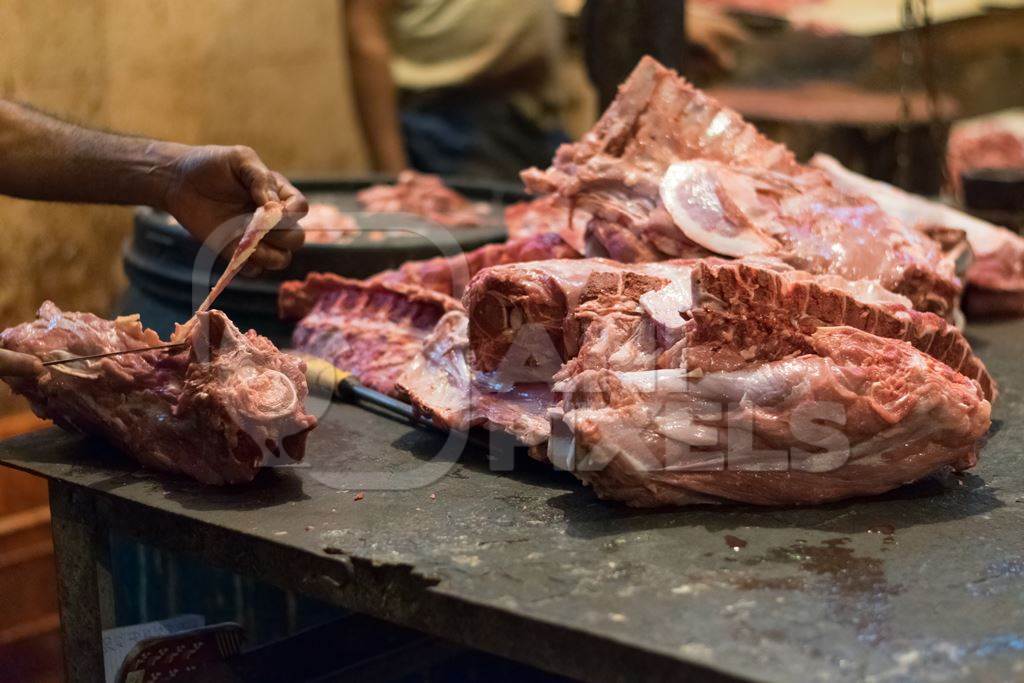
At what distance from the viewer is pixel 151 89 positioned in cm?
598

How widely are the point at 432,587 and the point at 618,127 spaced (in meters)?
1.55

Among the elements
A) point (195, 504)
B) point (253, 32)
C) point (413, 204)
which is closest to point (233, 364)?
point (195, 504)

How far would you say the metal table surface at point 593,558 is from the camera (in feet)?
5.85

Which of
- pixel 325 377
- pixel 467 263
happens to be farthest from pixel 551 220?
pixel 325 377

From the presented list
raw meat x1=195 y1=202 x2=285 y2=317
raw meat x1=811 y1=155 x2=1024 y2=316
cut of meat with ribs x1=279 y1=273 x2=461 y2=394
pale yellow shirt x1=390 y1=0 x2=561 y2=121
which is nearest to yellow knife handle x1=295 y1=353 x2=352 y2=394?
cut of meat with ribs x1=279 y1=273 x2=461 y2=394

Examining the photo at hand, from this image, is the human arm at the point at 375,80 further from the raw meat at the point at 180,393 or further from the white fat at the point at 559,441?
the white fat at the point at 559,441

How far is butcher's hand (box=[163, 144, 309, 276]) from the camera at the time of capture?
9.30ft

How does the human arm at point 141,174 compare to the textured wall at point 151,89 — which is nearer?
the human arm at point 141,174

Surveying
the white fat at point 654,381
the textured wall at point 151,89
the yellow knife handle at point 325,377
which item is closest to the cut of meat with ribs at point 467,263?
the yellow knife handle at point 325,377

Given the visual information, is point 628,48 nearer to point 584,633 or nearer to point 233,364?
point 233,364

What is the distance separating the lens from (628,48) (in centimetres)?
400

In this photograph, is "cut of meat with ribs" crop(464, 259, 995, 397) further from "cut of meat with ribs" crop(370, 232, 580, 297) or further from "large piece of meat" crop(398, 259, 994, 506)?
"cut of meat with ribs" crop(370, 232, 580, 297)

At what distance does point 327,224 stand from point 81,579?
1.67 m

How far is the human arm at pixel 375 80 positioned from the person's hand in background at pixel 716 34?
1.64m
